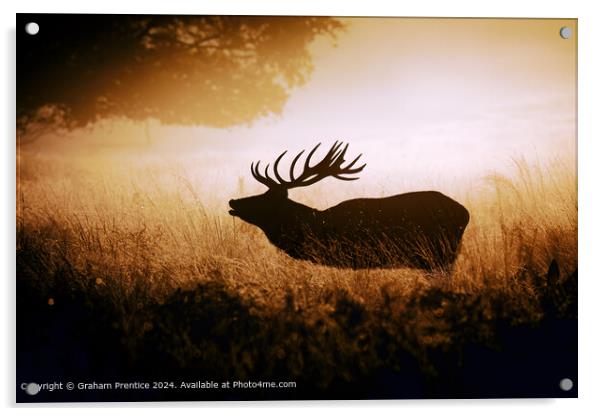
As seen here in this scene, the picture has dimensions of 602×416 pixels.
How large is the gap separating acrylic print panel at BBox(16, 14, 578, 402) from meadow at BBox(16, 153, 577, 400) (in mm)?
16

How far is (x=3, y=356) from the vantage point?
465cm

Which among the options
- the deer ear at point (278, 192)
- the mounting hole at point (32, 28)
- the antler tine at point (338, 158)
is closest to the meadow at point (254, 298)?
the deer ear at point (278, 192)

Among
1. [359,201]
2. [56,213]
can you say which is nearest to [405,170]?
[359,201]

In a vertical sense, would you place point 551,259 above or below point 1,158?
below

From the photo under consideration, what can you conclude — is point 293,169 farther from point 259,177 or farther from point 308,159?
point 259,177

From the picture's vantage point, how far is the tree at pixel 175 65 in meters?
4.72

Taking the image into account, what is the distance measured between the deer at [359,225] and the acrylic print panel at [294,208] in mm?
16

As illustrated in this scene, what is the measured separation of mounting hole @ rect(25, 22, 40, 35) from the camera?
15.4 feet

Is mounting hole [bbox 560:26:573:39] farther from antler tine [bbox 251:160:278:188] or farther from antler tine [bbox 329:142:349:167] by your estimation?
antler tine [bbox 251:160:278:188]

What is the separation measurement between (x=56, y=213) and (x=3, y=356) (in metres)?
1.16

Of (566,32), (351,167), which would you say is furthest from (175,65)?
(566,32)

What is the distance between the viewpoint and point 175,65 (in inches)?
188

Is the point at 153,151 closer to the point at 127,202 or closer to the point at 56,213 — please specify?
the point at 127,202

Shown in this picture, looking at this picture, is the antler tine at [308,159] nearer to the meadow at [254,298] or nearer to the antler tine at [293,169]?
the antler tine at [293,169]
